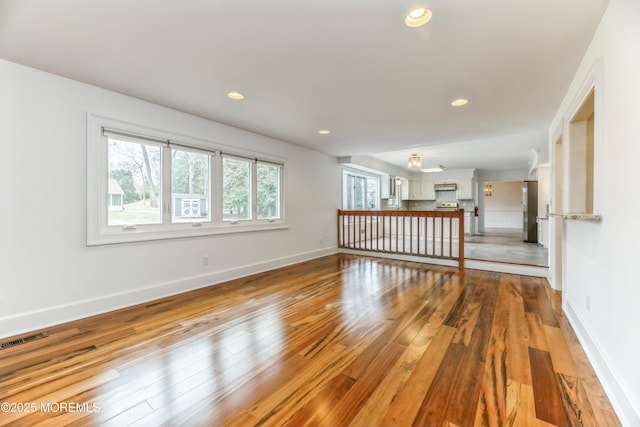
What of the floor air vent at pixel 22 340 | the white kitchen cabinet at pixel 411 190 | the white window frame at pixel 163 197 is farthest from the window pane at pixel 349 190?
the floor air vent at pixel 22 340

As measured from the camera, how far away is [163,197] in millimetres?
3318

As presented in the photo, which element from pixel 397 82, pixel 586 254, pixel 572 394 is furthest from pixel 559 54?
pixel 572 394

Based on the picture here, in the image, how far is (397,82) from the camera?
2.58 metres

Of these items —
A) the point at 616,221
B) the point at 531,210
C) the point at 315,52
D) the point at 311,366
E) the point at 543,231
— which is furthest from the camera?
the point at 531,210

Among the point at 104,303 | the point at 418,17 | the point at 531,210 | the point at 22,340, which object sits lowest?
the point at 22,340

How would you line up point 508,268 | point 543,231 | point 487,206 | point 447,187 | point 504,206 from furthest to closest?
point 487,206
point 504,206
point 447,187
point 543,231
point 508,268

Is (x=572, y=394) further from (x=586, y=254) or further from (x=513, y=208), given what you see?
(x=513, y=208)

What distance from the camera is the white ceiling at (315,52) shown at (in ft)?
5.41

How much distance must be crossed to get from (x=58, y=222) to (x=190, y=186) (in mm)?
1375

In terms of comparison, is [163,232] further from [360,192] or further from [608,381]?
[360,192]

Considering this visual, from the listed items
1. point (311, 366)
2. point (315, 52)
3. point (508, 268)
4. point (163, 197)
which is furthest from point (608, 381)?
point (163, 197)

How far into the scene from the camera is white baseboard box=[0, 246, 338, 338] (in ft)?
7.57

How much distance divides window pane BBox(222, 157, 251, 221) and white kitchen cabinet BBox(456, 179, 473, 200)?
7.43 m

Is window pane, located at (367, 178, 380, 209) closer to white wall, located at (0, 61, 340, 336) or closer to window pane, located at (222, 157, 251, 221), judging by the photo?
window pane, located at (222, 157, 251, 221)
